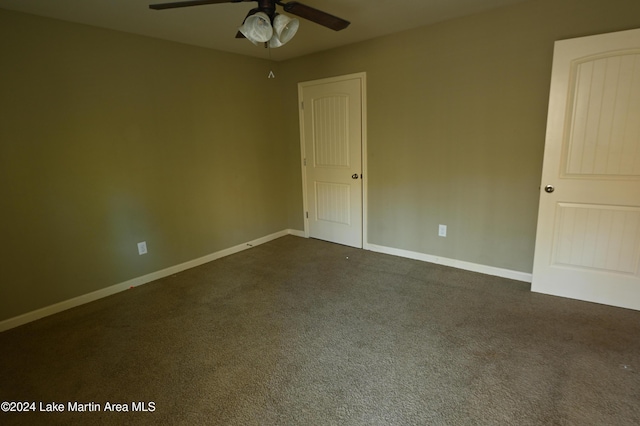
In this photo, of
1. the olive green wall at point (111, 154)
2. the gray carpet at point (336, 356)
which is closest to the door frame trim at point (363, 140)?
the olive green wall at point (111, 154)

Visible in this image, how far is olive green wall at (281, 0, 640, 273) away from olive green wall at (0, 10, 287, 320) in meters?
1.41

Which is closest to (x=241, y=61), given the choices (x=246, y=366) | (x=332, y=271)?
(x=332, y=271)

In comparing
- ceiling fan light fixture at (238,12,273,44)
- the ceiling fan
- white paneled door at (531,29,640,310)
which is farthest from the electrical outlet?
white paneled door at (531,29,640,310)

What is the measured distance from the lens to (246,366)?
207 centimetres

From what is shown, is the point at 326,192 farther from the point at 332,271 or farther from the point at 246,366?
the point at 246,366

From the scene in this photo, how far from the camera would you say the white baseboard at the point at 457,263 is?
10.3ft

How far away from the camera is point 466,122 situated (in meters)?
3.16

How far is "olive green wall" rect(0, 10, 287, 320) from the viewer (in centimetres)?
256

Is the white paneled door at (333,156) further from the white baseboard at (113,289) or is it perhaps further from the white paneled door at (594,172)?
the white paneled door at (594,172)

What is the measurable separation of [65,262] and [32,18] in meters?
1.91

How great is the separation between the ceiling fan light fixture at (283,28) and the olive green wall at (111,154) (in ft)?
5.73

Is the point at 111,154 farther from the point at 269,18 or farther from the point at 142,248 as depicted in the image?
the point at 269,18

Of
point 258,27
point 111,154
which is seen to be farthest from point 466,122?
point 111,154

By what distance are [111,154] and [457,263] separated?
349 cm
